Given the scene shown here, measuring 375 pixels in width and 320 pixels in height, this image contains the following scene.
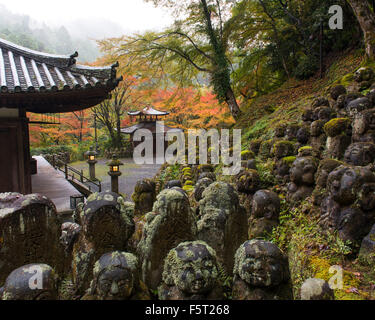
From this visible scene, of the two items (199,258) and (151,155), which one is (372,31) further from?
(151,155)

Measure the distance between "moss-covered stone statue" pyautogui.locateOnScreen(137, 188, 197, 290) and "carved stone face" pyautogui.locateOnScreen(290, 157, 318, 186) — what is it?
3.01 meters

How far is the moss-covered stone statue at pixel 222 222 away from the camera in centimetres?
324

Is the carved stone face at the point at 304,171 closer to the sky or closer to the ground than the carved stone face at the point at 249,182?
closer to the sky

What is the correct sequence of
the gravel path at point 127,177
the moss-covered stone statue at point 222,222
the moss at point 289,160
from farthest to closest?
1. the gravel path at point 127,177
2. the moss at point 289,160
3. the moss-covered stone statue at point 222,222

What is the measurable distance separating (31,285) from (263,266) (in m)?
1.79

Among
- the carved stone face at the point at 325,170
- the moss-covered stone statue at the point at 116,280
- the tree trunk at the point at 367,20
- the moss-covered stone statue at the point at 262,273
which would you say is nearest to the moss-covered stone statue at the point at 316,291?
the moss-covered stone statue at the point at 262,273

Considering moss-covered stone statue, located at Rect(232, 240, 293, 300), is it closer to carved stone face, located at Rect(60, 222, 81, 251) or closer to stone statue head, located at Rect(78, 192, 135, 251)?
stone statue head, located at Rect(78, 192, 135, 251)

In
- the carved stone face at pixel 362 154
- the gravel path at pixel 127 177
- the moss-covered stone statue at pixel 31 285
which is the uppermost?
the carved stone face at pixel 362 154

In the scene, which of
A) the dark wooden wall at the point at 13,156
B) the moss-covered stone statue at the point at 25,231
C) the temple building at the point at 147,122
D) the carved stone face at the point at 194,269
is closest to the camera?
the carved stone face at the point at 194,269

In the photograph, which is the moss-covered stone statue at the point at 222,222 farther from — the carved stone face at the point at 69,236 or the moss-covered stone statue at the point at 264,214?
the carved stone face at the point at 69,236

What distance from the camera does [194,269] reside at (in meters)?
2.10

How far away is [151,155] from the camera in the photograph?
28.1 meters

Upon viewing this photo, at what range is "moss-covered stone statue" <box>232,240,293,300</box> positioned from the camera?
210 centimetres

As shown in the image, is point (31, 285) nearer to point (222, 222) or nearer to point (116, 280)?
point (116, 280)
